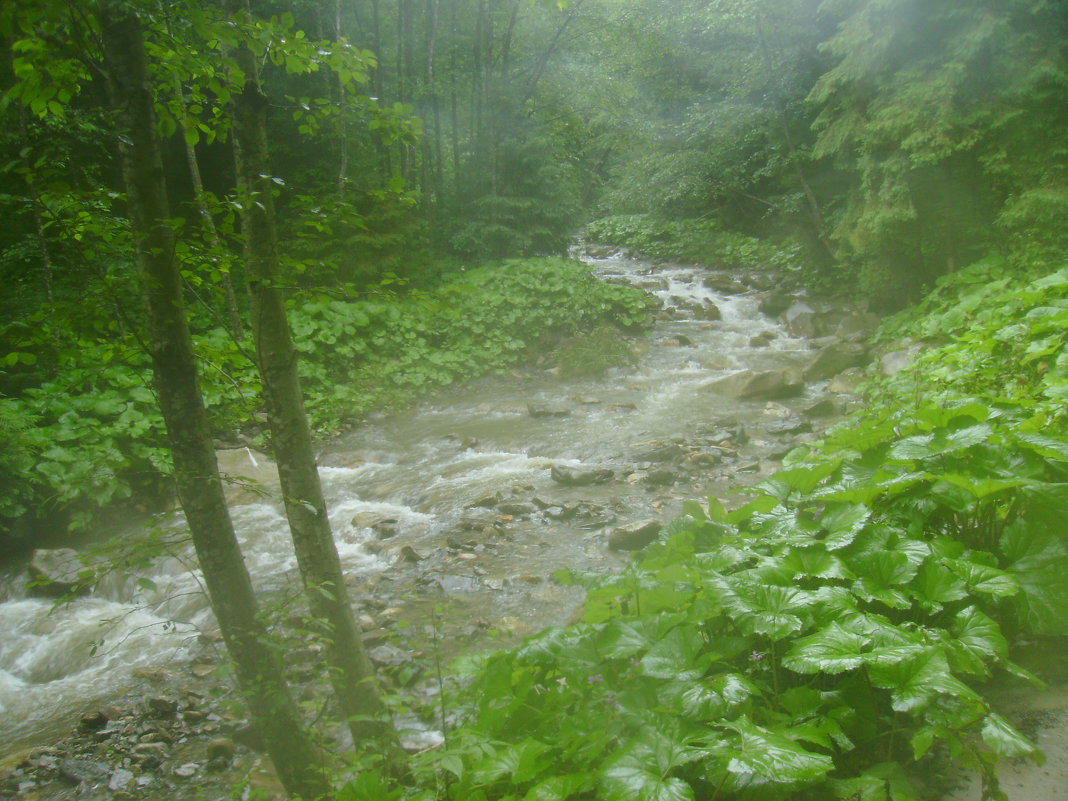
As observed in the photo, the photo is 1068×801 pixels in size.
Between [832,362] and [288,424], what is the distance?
10.3 metres

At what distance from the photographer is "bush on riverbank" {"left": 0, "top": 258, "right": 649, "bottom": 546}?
3.46 m

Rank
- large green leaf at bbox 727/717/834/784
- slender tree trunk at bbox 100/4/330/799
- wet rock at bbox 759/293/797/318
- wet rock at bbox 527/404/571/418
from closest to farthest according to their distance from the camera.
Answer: large green leaf at bbox 727/717/834/784 → slender tree trunk at bbox 100/4/330/799 → wet rock at bbox 527/404/571/418 → wet rock at bbox 759/293/797/318

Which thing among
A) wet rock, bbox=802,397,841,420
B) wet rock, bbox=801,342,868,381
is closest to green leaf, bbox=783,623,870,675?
wet rock, bbox=802,397,841,420

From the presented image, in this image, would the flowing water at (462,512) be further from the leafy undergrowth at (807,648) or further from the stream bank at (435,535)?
the leafy undergrowth at (807,648)

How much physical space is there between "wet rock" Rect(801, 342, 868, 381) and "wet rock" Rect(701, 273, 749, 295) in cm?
640

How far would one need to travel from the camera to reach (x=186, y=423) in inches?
99.8

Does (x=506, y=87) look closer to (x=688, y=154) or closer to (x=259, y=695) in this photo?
(x=688, y=154)

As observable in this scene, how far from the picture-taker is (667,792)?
1556 mm

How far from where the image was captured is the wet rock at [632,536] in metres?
6.02

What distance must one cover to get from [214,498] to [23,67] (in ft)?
5.15

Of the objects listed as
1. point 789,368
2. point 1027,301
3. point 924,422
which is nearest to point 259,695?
point 924,422

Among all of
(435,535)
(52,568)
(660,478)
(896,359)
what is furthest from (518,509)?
(896,359)

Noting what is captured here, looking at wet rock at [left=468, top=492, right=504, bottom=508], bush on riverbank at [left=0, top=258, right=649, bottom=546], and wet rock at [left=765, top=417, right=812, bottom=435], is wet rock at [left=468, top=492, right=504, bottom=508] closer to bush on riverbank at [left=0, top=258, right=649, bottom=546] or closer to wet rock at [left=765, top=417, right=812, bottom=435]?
bush on riverbank at [left=0, top=258, right=649, bottom=546]

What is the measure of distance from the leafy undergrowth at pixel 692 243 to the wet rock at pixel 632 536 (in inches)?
549
